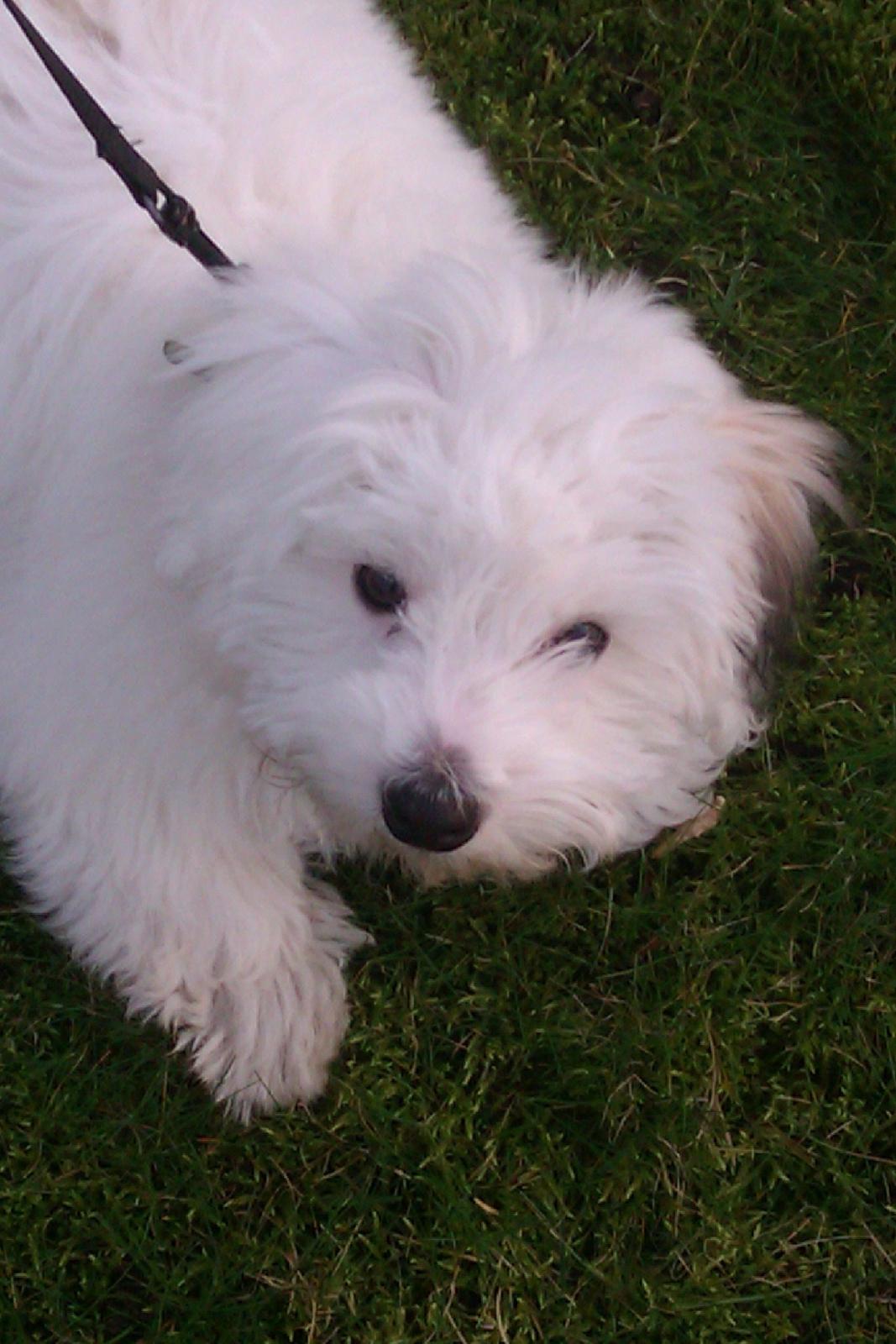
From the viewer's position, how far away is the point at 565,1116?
2850 millimetres

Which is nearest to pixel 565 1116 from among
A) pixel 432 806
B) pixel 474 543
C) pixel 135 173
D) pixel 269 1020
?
pixel 269 1020

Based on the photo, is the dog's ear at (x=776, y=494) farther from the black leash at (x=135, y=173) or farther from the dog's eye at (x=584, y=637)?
the black leash at (x=135, y=173)

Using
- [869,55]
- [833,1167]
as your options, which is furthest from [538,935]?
[869,55]

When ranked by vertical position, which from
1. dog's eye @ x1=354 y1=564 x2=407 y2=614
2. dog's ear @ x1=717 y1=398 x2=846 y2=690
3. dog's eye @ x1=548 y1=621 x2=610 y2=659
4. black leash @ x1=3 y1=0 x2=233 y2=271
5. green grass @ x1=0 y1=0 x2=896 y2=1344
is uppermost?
black leash @ x1=3 y1=0 x2=233 y2=271

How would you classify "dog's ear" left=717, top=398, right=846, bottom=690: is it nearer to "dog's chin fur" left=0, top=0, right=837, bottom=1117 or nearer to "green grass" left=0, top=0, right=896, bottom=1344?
"dog's chin fur" left=0, top=0, right=837, bottom=1117

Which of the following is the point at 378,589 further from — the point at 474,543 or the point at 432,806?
the point at 432,806

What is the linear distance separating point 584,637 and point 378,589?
284 millimetres

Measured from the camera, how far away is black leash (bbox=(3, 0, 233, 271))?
1941mm

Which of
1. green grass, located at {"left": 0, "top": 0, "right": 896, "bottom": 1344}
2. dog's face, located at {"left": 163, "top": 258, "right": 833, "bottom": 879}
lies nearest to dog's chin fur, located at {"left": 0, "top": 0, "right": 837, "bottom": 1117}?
dog's face, located at {"left": 163, "top": 258, "right": 833, "bottom": 879}

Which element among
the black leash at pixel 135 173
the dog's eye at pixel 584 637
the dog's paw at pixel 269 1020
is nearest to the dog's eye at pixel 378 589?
the dog's eye at pixel 584 637

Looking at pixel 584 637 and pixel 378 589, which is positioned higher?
pixel 378 589

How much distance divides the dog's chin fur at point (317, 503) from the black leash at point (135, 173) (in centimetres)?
10

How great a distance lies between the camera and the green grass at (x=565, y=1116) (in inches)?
107

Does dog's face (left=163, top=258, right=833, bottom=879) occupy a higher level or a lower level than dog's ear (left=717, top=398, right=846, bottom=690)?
higher
